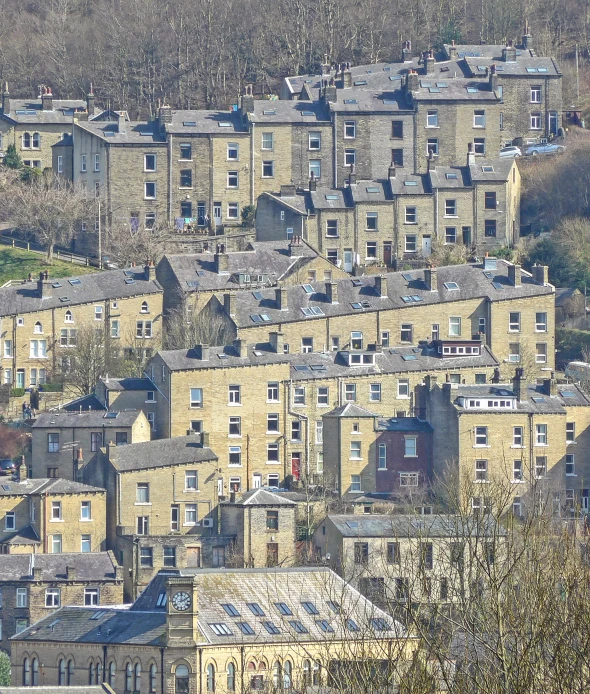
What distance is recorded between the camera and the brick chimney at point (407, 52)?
11511 centimetres

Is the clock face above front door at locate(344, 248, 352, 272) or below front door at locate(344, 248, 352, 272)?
below

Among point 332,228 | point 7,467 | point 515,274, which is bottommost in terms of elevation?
point 7,467

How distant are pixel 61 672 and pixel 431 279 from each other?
31473mm

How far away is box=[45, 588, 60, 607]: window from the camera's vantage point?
7506 centimetres

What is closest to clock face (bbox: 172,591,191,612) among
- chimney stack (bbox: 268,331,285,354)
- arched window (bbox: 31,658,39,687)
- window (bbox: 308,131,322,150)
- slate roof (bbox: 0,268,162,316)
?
arched window (bbox: 31,658,39,687)

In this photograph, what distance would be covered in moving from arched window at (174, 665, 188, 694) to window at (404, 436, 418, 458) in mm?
21797

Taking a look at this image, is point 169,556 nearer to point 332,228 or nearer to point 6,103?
point 332,228

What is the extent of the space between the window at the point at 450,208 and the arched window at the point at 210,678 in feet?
139

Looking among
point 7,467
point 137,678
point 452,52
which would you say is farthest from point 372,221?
point 137,678

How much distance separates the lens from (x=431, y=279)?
3659 inches

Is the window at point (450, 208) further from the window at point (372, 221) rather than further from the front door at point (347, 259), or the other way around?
the front door at point (347, 259)

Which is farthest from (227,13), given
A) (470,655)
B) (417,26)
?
(470,655)

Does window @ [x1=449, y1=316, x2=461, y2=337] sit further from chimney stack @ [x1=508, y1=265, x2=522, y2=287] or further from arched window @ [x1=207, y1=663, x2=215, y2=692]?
arched window @ [x1=207, y1=663, x2=215, y2=692]

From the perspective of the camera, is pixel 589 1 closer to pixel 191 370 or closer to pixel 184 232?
pixel 184 232
